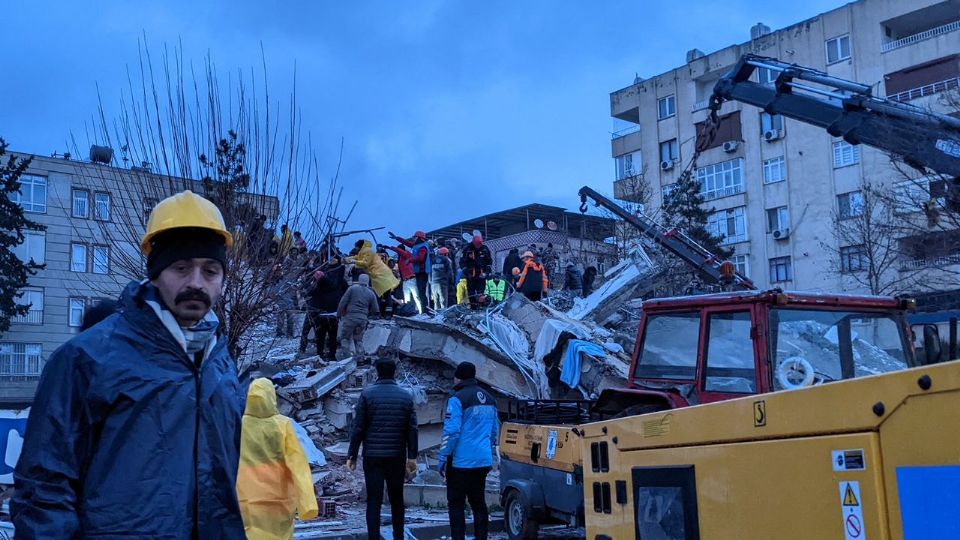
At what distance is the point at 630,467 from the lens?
170 inches

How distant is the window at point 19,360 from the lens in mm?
40594

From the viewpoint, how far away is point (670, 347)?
771 centimetres

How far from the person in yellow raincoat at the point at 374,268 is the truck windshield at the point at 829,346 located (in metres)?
10.4

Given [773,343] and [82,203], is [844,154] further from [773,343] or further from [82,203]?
[773,343]

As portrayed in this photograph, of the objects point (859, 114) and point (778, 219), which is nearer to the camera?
point (859, 114)

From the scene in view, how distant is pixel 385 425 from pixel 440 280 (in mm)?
11522

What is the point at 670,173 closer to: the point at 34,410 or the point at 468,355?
the point at 468,355

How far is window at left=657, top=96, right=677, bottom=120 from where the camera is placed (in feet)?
152

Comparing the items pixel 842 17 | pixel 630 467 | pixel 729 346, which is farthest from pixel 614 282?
pixel 842 17

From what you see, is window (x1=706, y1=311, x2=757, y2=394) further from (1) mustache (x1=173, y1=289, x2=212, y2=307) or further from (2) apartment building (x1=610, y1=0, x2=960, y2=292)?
(2) apartment building (x1=610, y1=0, x2=960, y2=292)

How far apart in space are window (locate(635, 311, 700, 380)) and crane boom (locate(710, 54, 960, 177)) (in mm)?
5621

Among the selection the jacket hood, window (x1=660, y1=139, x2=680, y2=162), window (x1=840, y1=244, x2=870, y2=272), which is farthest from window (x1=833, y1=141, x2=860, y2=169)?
the jacket hood

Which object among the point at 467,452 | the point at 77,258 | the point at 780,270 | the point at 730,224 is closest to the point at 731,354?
the point at 467,452

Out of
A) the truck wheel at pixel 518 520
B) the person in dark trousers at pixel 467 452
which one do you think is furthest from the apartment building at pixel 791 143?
the person in dark trousers at pixel 467 452
